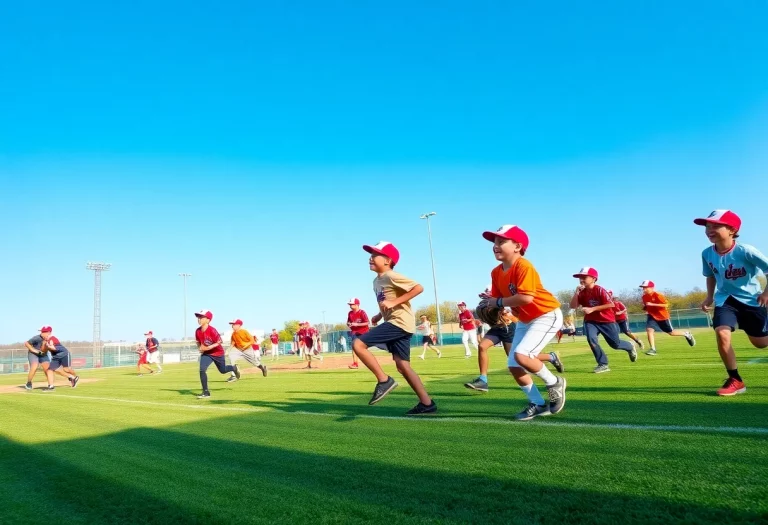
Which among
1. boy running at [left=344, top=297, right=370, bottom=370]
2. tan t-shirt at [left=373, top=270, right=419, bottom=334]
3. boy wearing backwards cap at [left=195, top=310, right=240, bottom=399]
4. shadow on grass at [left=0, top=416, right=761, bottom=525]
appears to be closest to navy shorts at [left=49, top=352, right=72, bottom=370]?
boy wearing backwards cap at [left=195, top=310, right=240, bottom=399]

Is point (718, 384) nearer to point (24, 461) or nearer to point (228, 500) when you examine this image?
point (228, 500)

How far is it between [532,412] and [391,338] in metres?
1.91

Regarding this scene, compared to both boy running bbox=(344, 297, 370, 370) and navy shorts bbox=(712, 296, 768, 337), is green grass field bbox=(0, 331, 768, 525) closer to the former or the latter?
navy shorts bbox=(712, 296, 768, 337)

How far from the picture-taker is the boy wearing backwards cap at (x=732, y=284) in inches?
246

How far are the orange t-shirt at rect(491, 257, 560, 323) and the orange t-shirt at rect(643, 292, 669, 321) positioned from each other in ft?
38.1

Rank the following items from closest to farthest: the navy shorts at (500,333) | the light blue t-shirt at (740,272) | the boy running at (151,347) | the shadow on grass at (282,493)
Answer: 1. the shadow on grass at (282,493)
2. the light blue t-shirt at (740,272)
3. the navy shorts at (500,333)
4. the boy running at (151,347)

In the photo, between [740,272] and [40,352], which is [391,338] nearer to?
[740,272]

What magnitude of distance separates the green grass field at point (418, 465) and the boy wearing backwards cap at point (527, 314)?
0.33 meters

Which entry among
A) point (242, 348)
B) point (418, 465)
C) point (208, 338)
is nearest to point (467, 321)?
point (242, 348)

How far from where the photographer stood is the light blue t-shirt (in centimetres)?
621

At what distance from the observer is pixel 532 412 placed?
228 inches

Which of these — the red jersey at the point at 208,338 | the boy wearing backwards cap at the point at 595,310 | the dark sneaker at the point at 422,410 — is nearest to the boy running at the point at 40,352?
the red jersey at the point at 208,338

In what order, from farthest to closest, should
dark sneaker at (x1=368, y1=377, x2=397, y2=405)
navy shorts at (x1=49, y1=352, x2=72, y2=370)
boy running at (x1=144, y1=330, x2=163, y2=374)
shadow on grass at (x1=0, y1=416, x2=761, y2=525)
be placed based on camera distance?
1. boy running at (x1=144, y1=330, x2=163, y2=374)
2. navy shorts at (x1=49, y1=352, x2=72, y2=370)
3. dark sneaker at (x1=368, y1=377, x2=397, y2=405)
4. shadow on grass at (x1=0, y1=416, x2=761, y2=525)

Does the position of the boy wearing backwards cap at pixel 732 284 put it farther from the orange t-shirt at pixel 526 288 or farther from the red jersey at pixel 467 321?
the red jersey at pixel 467 321
